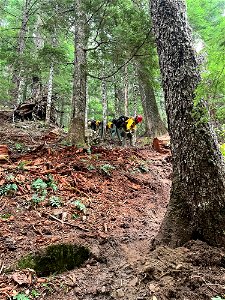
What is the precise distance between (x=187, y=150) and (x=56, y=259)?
7.54 feet

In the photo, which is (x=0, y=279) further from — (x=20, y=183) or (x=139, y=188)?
(x=139, y=188)

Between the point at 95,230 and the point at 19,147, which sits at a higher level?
the point at 19,147

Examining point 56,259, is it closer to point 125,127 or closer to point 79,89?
point 79,89

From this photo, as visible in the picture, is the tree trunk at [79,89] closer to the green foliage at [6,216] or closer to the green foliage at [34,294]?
the green foliage at [6,216]

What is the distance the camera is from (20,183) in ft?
16.8

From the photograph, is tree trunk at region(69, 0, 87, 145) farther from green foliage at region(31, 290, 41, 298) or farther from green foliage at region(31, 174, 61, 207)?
green foliage at region(31, 290, 41, 298)

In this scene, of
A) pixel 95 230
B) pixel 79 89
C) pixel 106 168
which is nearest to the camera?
pixel 95 230

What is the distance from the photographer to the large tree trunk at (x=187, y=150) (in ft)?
11.0

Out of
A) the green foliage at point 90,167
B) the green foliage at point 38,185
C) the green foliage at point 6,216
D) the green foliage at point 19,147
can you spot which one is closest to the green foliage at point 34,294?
the green foliage at point 6,216

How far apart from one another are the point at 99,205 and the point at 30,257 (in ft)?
6.57

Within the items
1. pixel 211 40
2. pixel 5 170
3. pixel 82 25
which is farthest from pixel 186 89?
pixel 82 25

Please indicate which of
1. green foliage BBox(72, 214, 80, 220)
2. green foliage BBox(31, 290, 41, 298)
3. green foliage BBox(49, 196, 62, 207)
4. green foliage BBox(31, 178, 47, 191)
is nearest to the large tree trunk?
green foliage BBox(72, 214, 80, 220)

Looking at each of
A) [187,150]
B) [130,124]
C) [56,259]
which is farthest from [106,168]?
[130,124]

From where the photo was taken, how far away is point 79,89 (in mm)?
8812
